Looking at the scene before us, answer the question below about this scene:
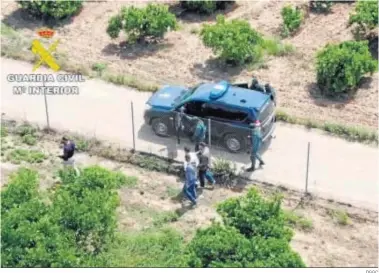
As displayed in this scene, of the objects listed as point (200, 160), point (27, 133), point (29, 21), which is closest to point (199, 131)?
point (200, 160)

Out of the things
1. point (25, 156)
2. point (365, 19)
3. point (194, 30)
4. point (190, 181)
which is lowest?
point (25, 156)

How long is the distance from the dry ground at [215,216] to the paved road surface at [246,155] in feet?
2.00

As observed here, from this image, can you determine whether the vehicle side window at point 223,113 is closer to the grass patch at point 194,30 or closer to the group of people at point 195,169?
the group of people at point 195,169

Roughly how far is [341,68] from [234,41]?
10.7 ft

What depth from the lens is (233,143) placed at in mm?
22797

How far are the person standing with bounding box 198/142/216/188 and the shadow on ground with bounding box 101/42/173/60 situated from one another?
7073 mm

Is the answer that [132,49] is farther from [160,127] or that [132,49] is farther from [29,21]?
[160,127]

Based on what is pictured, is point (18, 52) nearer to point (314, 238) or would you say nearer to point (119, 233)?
point (119, 233)

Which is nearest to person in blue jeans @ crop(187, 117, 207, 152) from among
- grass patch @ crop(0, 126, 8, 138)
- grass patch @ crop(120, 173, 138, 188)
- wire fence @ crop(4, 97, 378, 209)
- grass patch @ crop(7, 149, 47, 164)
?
wire fence @ crop(4, 97, 378, 209)

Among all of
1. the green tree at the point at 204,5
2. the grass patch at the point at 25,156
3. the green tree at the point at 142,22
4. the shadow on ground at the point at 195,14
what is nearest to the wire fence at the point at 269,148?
the grass patch at the point at 25,156

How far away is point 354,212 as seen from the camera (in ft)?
69.3

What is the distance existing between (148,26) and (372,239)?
10959 millimetres

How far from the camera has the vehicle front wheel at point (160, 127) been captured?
77.7ft

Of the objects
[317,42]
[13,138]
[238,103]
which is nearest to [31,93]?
[13,138]
